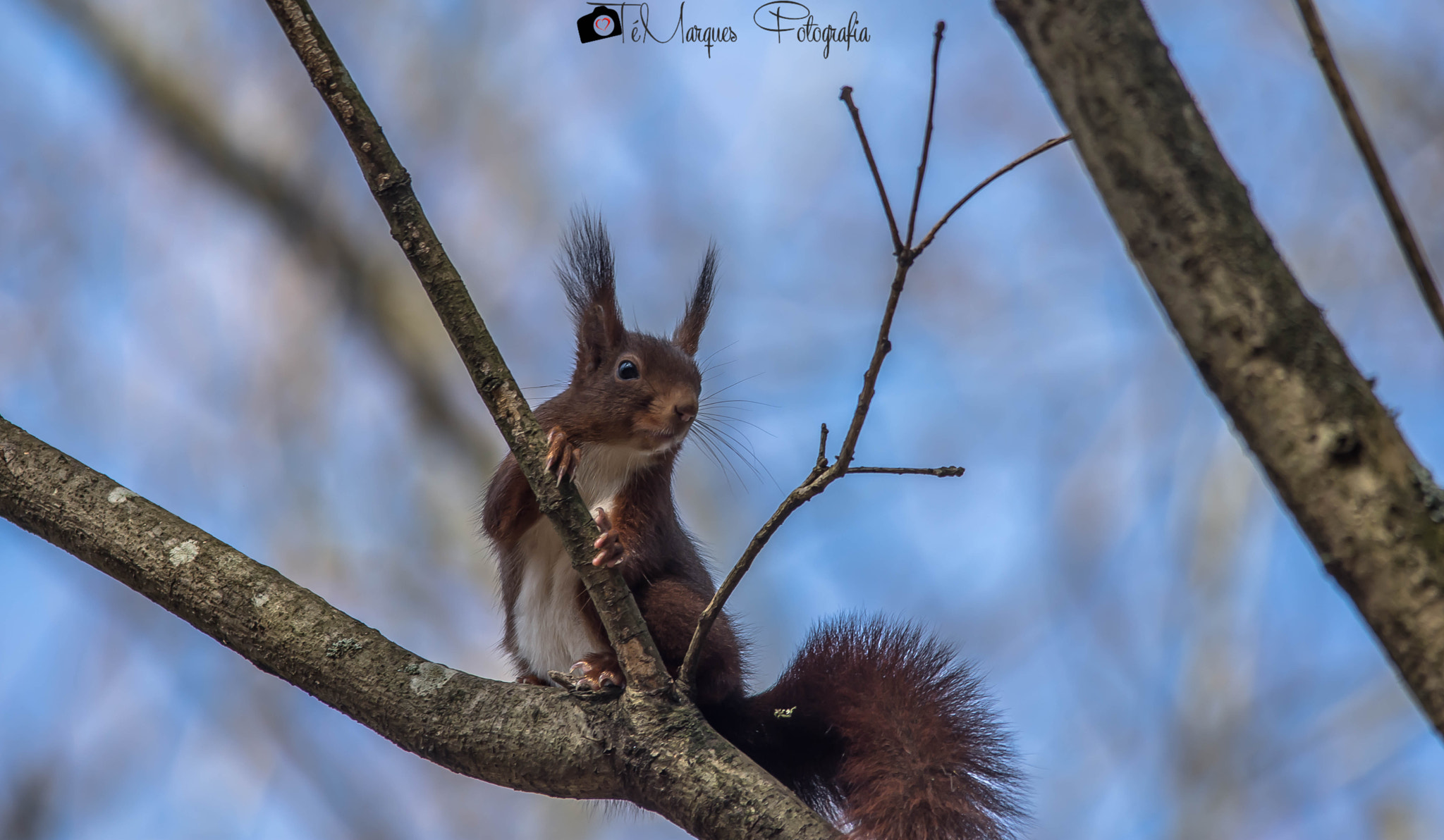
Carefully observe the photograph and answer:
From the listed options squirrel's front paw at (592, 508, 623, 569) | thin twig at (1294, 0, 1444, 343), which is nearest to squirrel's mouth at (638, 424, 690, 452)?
squirrel's front paw at (592, 508, 623, 569)

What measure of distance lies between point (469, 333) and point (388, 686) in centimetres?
77

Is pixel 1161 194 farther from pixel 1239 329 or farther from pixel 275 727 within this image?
pixel 275 727

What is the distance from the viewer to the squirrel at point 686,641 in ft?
7.91

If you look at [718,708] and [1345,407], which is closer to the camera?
[1345,407]

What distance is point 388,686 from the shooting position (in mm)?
2334

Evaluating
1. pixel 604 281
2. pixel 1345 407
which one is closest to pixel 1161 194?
pixel 1345 407

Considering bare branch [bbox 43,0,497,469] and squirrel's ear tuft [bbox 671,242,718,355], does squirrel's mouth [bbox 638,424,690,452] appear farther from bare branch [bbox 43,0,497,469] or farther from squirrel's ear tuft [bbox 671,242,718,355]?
bare branch [bbox 43,0,497,469]

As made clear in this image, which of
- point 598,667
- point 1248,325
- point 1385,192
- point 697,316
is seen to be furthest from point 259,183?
point 1385,192

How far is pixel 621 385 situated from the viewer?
10.5 ft

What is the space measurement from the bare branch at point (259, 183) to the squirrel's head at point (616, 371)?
14.8 ft

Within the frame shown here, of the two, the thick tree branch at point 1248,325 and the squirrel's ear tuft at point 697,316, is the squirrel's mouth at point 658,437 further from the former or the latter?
the thick tree branch at point 1248,325

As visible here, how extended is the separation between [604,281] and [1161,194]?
2.39 meters

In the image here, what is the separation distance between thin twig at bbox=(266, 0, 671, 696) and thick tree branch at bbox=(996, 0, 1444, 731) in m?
1.27

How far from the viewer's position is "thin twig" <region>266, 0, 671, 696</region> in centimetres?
208
